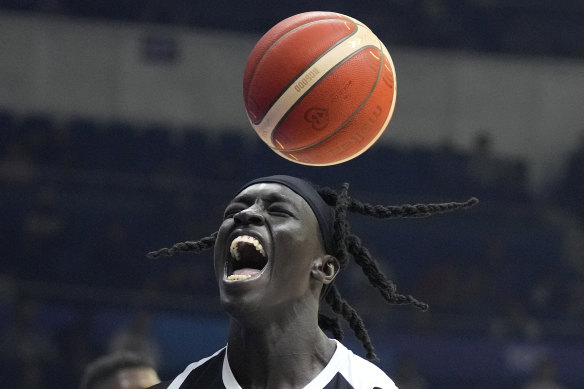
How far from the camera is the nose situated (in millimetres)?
2785

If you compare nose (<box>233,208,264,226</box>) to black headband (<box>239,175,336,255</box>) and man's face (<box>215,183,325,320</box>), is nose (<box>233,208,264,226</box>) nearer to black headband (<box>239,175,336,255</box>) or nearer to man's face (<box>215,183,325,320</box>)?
man's face (<box>215,183,325,320</box>)

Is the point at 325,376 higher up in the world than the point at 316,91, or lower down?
lower down

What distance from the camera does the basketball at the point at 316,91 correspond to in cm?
332

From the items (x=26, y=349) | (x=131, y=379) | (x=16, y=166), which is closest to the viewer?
(x=131, y=379)

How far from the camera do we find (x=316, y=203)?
9.57ft

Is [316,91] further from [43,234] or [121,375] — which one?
[43,234]

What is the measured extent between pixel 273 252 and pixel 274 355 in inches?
10.9

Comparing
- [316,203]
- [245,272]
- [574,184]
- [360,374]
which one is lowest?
[574,184]

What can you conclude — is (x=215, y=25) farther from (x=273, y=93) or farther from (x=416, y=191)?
(x=273, y=93)

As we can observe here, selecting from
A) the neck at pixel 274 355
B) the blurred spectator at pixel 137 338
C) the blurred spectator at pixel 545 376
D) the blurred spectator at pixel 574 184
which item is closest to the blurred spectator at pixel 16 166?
the blurred spectator at pixel 137 338

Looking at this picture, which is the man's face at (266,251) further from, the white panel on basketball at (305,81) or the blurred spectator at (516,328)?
the blurred spectator at (516,328)

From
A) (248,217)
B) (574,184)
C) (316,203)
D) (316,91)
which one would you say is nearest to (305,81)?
(316,91)

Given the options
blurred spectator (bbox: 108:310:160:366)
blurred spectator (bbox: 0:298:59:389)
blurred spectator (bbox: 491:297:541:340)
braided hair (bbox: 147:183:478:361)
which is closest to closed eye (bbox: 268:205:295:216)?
braided hair (bbox: 147:183:478:361)

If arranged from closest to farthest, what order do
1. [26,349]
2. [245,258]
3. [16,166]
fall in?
[245,258] → [26,349] → [16,166]
